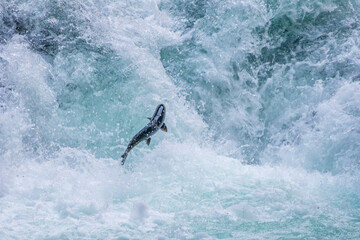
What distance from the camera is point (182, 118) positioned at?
595 cm

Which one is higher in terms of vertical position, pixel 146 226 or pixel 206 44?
pixel 206 44

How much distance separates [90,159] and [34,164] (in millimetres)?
622

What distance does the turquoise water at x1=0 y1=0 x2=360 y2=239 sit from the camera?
4.17 m

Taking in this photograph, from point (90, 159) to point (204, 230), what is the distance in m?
1.75

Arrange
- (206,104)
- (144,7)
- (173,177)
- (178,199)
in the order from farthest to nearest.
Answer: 1. (144,7)
2. (206,104)
3. (173,177)
4. (178,199)

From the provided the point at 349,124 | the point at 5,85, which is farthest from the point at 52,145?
the point at 349,124

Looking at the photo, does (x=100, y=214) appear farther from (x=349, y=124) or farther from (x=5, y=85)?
(x=349, y=124)

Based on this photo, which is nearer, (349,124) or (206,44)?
(349,124)

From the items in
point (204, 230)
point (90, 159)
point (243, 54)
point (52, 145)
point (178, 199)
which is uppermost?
point (243, 54)

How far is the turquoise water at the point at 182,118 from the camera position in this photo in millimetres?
4172

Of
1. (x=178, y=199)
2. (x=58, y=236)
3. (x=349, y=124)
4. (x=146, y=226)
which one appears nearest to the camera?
(x=58, y=236)

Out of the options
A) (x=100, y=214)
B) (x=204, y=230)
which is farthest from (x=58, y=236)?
(x=204, y=230)

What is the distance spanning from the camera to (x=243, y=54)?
21.5 ft

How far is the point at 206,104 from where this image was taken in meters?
6.41
